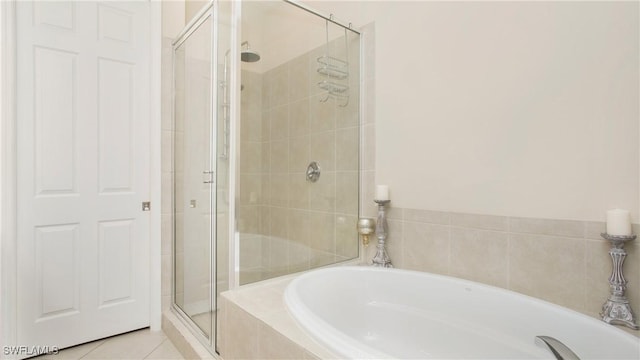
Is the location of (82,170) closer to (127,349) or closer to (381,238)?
(127,349)

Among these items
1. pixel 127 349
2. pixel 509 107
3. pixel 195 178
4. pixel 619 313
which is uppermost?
pixel 509 107

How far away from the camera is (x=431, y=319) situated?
1.60 m

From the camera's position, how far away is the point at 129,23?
7.65ft

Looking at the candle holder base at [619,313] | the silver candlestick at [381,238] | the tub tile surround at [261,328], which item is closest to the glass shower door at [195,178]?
the tub tile surround at [261,328]

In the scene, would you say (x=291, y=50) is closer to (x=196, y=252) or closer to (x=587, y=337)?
(x=196, y=252)

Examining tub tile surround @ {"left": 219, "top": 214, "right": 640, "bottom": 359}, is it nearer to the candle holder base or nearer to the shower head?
the candle holder base

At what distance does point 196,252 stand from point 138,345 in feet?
2.34

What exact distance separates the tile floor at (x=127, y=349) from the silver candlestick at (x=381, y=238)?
1271mm

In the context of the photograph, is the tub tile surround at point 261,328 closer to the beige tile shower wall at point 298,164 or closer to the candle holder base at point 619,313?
the beige tile shower wall at point 298,164

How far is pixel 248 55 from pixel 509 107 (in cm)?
126

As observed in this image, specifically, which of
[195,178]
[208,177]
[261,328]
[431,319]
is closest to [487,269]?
[431,319]

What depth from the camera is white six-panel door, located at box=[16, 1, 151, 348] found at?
1993 millimetres

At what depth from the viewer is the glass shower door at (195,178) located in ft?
6.29

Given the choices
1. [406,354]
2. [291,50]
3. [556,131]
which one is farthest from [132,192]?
[556,131]
